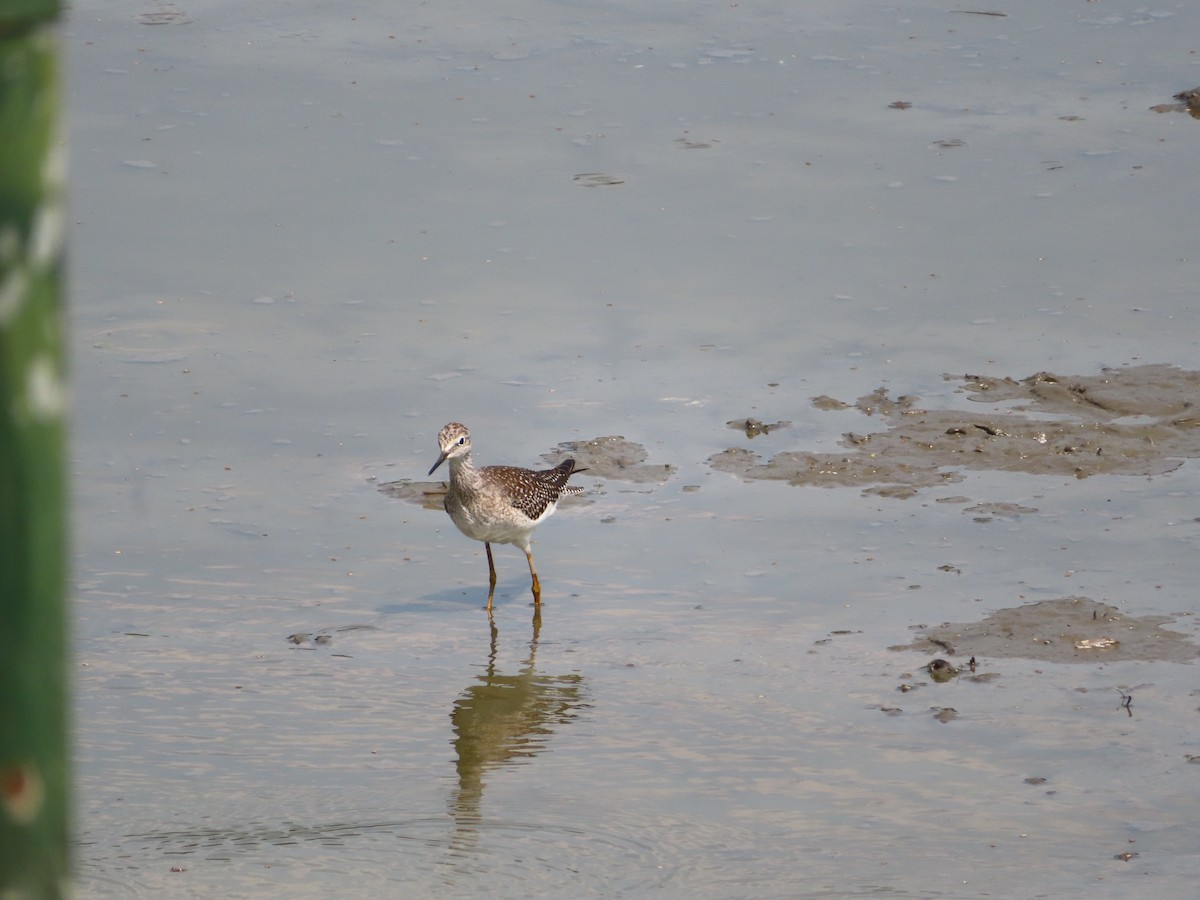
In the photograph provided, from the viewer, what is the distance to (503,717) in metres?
7.44

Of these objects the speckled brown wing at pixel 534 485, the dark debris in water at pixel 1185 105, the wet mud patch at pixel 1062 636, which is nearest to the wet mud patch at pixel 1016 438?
the speckled brown wing at pixel 534 485

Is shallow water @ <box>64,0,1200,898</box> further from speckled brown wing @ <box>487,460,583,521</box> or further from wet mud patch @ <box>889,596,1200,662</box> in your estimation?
speckled brown wing @ <box>487,460,583,521</box>

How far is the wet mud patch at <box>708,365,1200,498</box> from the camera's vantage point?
9.29 meters

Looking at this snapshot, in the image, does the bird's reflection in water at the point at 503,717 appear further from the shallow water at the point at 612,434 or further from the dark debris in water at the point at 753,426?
the dark debris in water at the point at 753,426

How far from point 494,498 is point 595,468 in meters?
1.24

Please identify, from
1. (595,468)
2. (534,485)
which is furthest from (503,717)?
(595,468)

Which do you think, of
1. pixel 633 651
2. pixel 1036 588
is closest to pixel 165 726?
pixel 633 651

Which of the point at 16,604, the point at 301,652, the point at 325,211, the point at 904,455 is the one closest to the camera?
the point at 16,604

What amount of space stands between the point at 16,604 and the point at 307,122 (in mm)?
13282

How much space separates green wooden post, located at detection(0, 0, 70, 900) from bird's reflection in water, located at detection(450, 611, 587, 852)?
17.5ft

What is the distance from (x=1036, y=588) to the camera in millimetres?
8133

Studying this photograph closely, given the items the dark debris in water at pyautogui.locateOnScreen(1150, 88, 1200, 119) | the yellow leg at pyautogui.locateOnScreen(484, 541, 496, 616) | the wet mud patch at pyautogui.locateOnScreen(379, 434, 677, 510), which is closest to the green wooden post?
the yellow leg at pyautogui.locateOnScreen(484, 541, 496, 616)

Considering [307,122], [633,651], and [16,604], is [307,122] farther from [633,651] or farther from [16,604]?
[16,604]

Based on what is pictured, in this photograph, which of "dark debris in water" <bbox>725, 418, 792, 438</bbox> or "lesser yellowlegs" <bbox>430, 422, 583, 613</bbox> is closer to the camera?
"lesser yellowlegs" <bbox>430, 422, 583, 613</bbox>
